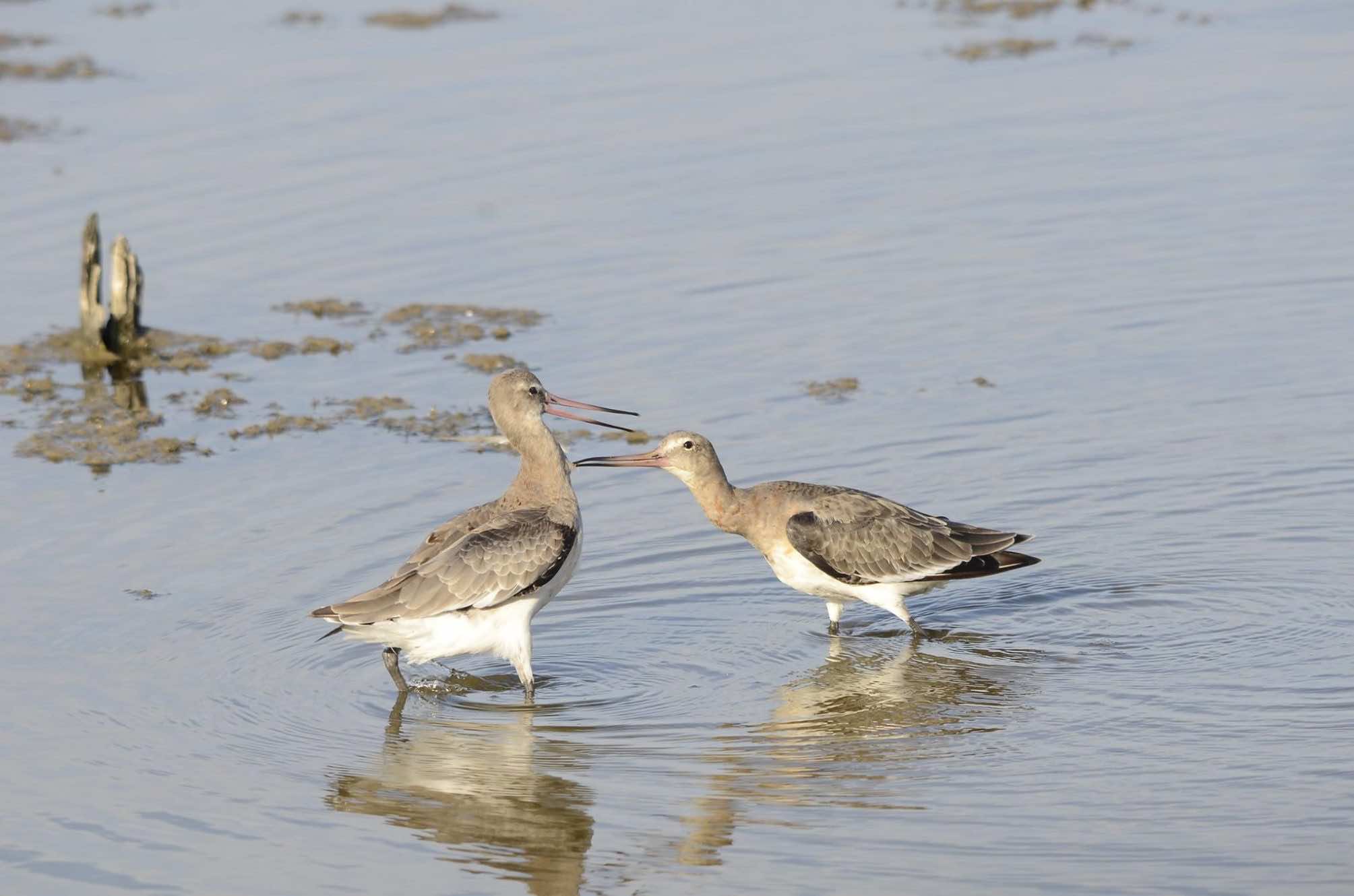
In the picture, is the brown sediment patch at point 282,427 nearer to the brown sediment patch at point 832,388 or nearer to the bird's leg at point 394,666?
the brown sediment patch at point 832,388

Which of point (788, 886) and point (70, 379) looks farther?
point (70, 379)

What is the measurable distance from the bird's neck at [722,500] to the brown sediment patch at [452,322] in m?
4.47

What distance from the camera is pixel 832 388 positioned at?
48.2ft

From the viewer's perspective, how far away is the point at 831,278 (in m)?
16.8

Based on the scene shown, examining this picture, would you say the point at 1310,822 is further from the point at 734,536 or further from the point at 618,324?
the point at 618,324

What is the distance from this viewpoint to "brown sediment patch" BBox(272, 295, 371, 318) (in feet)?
54.9

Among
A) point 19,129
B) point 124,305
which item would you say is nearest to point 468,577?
point 124,305

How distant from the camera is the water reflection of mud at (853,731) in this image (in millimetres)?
9055

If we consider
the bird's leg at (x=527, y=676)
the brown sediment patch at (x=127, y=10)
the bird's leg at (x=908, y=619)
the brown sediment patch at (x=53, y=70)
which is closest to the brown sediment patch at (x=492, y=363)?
the bird's leg at (x=908, y=619)

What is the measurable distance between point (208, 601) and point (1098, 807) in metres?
5.56

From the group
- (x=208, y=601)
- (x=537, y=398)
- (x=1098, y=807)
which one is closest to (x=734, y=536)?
(x=537, y=398)

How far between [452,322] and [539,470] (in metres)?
5.27

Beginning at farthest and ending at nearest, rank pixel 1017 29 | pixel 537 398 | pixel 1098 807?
pixel 1017 29 → pixel 537 398 → pixel 1098 807

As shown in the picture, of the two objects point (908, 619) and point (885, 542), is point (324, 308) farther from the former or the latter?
point (908, 619)
